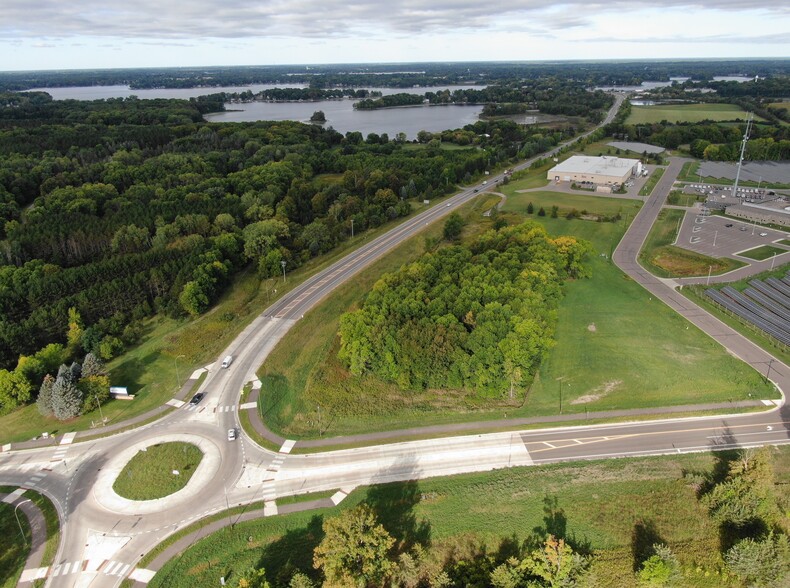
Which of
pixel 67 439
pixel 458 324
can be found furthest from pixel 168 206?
pixel 458 324

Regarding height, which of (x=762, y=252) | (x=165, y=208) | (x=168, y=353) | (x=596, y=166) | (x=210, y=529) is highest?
(x=596, y=166)

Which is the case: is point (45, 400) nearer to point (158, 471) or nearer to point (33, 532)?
point (33, 532)

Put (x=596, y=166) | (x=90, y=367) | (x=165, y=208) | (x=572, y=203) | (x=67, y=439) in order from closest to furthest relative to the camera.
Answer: (x=67, y=439), (x=90, y=367), (x=165, y=208), (x=572, y=203), (x=596, y=166)

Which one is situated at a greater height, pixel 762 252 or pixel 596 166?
pixel 596 166

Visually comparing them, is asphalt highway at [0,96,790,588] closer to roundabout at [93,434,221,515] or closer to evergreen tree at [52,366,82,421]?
roundabout at [93,434,221,515]

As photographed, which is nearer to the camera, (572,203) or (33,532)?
(33,532)

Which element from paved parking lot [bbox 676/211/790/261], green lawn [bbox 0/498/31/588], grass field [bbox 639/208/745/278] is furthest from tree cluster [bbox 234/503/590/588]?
paved parking lot [bbox 676/211/790/261]

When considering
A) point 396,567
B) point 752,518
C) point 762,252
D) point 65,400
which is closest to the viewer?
point 396,567
